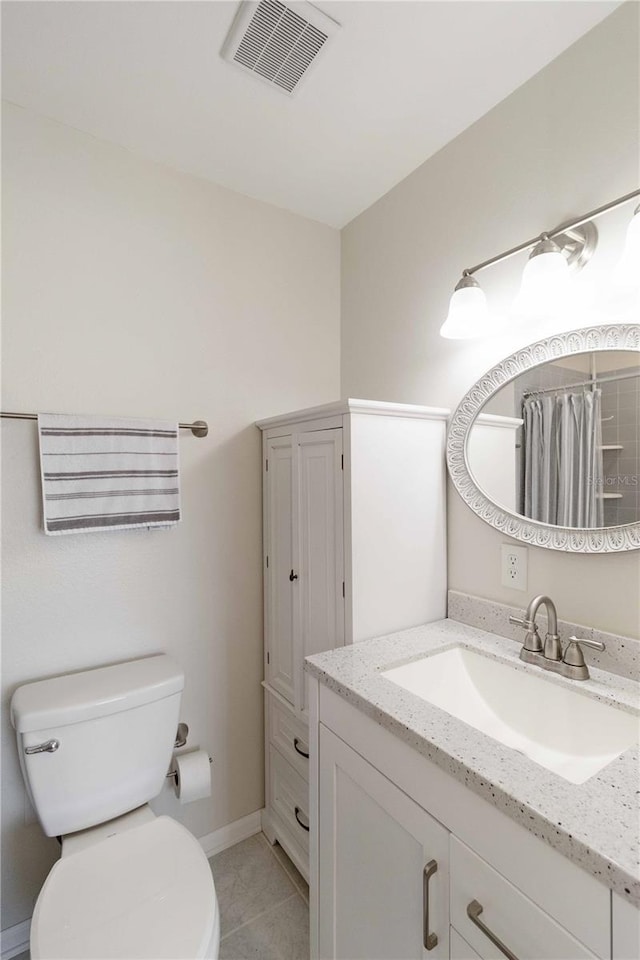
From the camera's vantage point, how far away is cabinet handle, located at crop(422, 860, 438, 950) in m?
0.80

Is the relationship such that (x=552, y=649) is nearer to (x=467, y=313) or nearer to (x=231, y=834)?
(x=467, y=313)

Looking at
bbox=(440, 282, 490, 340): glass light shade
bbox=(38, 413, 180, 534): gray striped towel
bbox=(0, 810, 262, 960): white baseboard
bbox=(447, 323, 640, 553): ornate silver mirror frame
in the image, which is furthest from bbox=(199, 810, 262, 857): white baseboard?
bbox=(440, 282, 490, 340): glass light shade

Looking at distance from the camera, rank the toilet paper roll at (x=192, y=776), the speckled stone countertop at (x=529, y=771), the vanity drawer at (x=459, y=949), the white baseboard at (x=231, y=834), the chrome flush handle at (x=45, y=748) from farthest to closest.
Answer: the white baseboard at (x=231, y=834)
the toilet paper roll at (x=192, y=776)
the chrome flush handle at (x=45, y=748)
the vanity drawer at (x=459, y=949)
the speckled stone countertop at (x=529, y=771)

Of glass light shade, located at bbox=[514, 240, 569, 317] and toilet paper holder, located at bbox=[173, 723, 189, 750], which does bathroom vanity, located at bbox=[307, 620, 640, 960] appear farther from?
glass light shade, located at bbox=[514, 240, 569, 317]

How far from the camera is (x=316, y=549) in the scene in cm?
144

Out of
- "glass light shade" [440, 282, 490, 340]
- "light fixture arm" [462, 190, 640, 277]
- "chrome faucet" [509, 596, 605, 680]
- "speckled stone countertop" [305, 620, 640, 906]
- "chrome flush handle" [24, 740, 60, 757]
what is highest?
"light fixture arm" [462, 190, 640, 277]

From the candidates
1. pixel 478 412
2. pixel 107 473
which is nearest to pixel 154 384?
pixel 107 473

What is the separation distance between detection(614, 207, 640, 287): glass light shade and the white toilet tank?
1.60 meters

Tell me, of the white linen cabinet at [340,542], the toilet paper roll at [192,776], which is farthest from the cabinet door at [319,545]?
the toilet paper roll at [192,776]

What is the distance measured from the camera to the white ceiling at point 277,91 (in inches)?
43.0

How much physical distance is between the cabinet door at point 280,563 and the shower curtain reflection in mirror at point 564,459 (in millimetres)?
744

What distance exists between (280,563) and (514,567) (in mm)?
803

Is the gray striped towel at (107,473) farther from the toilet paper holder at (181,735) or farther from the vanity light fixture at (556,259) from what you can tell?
the vanity light fixture at (556,259)

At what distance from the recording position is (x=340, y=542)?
4.38 ft
